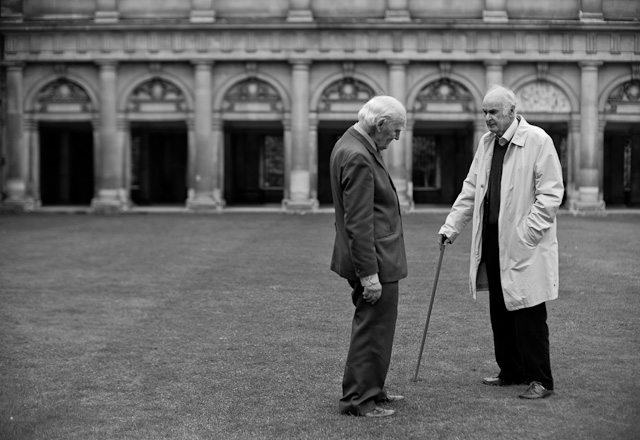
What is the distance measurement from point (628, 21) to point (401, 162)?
9750mm

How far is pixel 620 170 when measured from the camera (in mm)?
36438

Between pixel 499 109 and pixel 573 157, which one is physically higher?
pixel 573 157

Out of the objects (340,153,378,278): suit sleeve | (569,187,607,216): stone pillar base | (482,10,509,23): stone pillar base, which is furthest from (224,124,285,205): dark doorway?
(340,153,378,278): suit sleeve

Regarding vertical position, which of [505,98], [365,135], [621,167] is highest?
[621,167]

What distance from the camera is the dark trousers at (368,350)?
19.6ft

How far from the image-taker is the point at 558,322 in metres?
9.29

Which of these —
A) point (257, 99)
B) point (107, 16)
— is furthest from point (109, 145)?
point (257, 99)

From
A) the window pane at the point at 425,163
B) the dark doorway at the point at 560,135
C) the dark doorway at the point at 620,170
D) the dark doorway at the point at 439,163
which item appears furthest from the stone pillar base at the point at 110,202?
the dark doorway at the point at 620,170

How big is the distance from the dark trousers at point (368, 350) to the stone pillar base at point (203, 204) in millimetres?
24410

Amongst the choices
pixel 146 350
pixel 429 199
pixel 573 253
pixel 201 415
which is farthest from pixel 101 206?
pixel 201 415

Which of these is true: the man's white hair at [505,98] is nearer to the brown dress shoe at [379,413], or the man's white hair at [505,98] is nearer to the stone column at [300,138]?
the brown dress shoe at [379,413]

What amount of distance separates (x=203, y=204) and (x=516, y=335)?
24249mm

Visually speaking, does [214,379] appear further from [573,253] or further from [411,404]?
[573,253]

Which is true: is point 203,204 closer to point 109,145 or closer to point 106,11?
point 109,145
